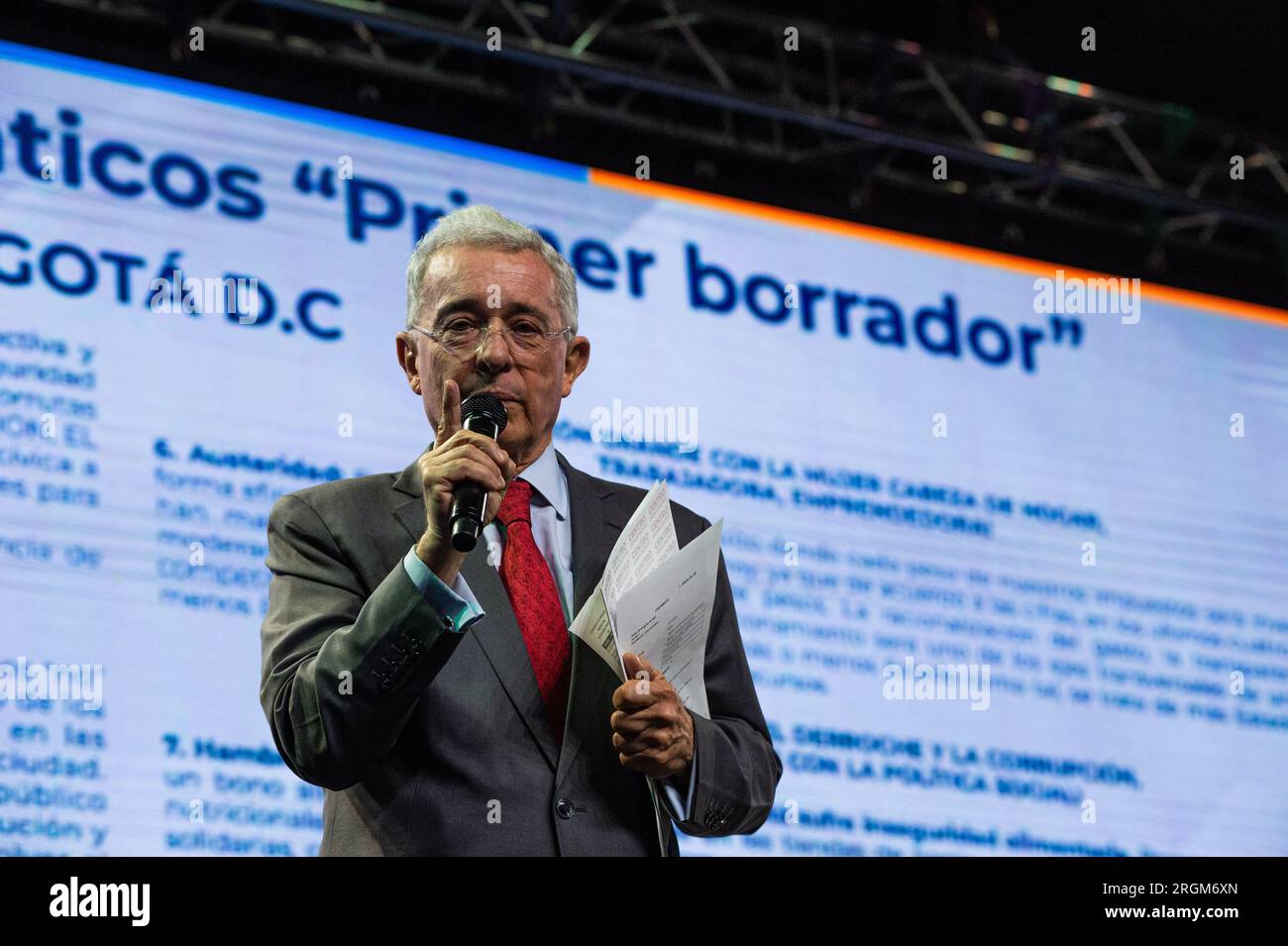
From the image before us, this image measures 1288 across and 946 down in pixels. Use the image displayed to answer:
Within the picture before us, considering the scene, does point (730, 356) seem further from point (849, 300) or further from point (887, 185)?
point (887, 185)

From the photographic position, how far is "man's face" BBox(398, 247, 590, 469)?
186 centimetres

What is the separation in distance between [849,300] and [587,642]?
127 inches

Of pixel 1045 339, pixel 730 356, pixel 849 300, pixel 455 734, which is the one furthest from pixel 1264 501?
pixel 455 734

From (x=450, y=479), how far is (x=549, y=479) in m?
0.39

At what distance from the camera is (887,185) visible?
600 cm

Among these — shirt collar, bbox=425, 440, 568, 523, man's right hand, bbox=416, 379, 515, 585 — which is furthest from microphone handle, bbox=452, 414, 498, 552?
shirt collar, bbox=425, 440, 568, 523

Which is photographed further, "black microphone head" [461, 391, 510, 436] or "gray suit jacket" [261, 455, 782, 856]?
"black microphone head" [461, 391, 510, 436]

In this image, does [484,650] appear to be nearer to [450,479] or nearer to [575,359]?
[450,479]

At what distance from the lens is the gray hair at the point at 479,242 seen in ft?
6.37

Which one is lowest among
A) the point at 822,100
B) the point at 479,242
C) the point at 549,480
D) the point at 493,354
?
the point at 549,480

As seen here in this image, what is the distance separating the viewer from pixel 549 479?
Result: 1993mm

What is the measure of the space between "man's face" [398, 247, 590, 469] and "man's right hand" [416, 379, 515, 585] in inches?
7.5

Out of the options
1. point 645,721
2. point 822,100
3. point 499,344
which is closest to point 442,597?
point 645,721

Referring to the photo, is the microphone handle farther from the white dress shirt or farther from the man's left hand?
the man's left hand
